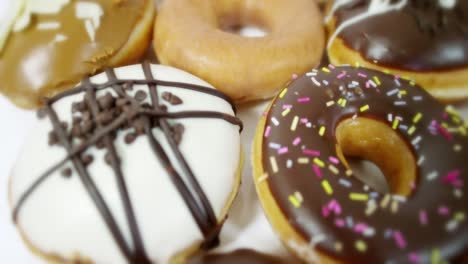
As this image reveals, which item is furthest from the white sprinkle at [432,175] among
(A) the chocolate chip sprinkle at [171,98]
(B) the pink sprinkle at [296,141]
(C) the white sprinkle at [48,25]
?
(C) the white sprinkle at [48,25]

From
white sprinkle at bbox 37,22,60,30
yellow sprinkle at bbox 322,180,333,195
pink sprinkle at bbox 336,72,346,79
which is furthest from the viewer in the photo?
white sprinkle at bbox 37,22,60,30

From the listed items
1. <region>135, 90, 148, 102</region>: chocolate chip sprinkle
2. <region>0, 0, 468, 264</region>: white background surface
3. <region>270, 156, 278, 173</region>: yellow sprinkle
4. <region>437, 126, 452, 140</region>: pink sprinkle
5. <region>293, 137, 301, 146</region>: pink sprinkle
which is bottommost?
<region>0, 0, 468, 264</region>: white background surface

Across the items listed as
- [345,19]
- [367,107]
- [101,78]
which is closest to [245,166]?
[367,107]

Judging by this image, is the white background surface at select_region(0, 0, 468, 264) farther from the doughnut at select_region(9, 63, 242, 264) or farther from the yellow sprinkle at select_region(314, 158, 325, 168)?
the yellow sprinkle at select_region(314, 158, 325, 168)

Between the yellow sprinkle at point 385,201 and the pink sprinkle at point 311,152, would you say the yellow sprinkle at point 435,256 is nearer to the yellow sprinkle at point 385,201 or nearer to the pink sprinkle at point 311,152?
the yellow sprinkle at point 385,201

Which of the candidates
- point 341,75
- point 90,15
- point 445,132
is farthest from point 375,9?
point 90,15

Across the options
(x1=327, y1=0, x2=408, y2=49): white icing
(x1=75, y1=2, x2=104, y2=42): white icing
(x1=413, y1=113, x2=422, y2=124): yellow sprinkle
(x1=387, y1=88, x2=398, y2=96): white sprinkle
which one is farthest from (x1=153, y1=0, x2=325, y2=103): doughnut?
(x1=413, y1=113, x2=422, y2=124): yellow sprinkle

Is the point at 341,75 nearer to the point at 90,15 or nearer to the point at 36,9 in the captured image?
the point at 90,15

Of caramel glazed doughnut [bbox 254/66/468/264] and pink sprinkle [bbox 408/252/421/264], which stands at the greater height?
caramel glazed doughnut [bbox 254/66/468/264]
